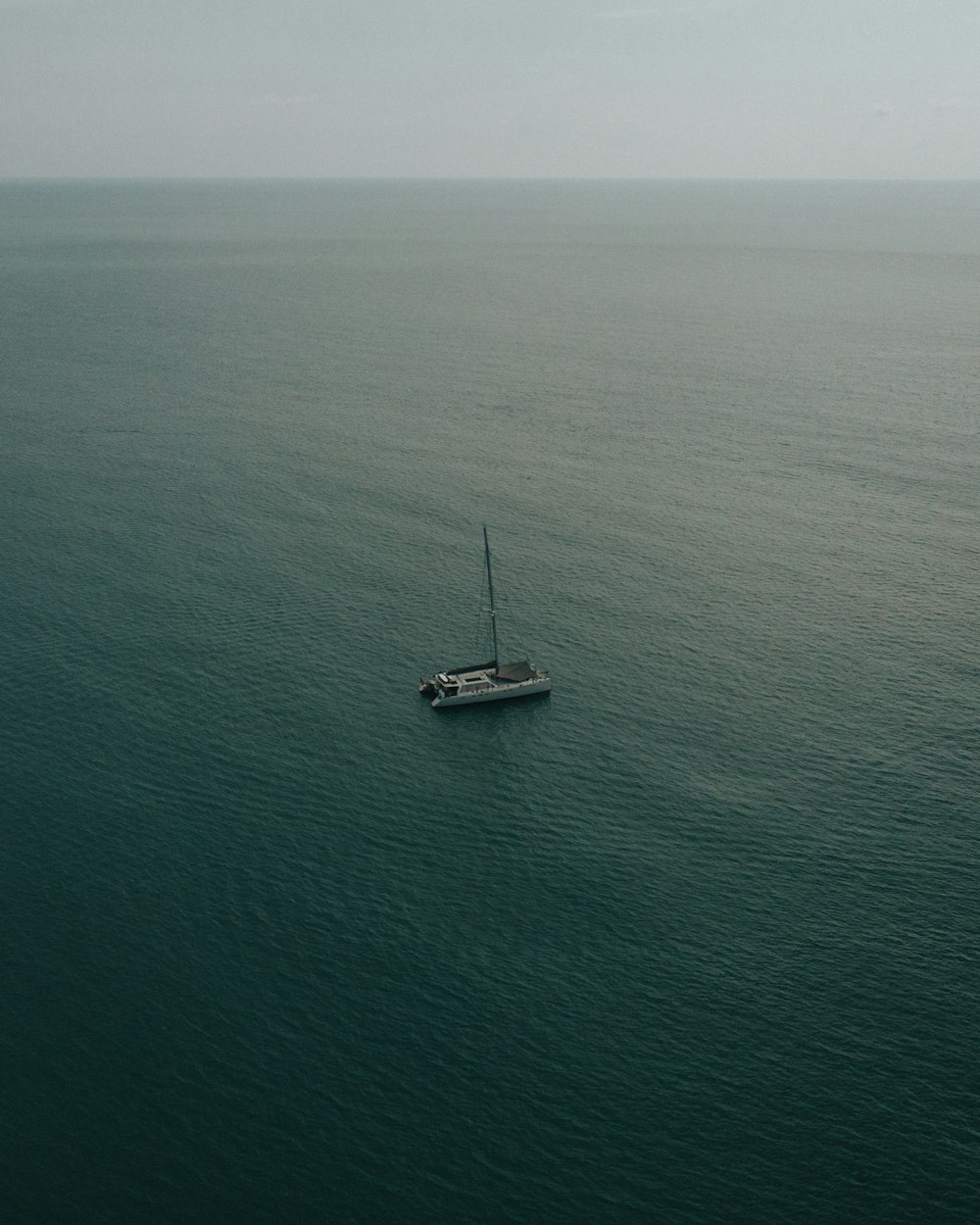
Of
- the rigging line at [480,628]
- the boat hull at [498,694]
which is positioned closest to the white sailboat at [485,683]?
the boat hull at [498,694]

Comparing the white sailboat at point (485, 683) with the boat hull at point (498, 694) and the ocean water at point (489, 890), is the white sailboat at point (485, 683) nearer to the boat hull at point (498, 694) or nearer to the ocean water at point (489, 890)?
the boat hull at point (498, 694)

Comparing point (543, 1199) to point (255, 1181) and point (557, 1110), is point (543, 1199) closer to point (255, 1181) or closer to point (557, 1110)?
point (557, 1110)

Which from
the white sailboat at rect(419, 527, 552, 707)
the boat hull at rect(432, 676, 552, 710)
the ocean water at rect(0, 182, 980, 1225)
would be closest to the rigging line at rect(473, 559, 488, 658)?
the ocean water at rect(0, 182, 980, 1225)

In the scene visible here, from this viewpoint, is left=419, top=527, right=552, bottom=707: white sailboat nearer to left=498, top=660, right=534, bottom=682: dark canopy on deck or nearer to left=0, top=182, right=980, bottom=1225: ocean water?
left=498, top=660, right=534, bottom=682: dark canopy on deck

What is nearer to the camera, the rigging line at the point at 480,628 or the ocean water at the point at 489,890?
the ocean water at the point at 489,890

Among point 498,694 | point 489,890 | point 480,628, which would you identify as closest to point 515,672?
point 498,694

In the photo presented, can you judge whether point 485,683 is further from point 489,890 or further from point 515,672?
point 489,890

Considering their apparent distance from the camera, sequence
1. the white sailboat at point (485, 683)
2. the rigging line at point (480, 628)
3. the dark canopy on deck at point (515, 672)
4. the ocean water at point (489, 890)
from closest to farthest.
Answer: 1. the ocean water at point (489, 890)
2. the white sailboat at point (485, 683)
3. the dark canopy on deck at point (515, 672)
4. the rigging line at point (480, 628)
